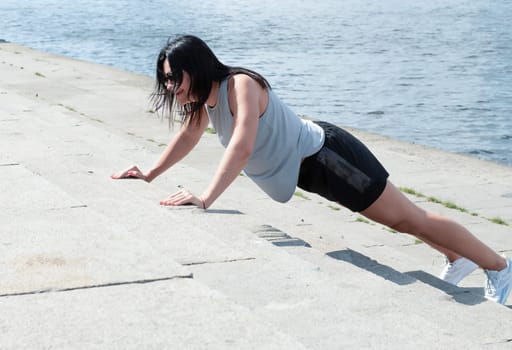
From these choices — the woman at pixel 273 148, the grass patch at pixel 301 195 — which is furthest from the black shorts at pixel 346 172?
the grass patch at pixel 301 195

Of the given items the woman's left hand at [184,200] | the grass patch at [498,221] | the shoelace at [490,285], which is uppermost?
the woman's left hand at [184,200]

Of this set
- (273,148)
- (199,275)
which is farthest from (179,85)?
(199,275)

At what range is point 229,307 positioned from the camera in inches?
119

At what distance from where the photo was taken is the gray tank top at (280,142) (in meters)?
4.23

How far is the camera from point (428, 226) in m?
4.37

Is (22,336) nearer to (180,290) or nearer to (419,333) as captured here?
(180,290)

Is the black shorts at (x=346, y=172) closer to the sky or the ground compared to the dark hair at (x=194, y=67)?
closer to the ground

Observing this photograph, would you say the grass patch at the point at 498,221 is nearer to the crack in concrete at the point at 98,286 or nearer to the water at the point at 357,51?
the crack in concrete at the point at 98,286

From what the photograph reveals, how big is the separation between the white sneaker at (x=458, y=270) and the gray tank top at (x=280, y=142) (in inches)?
36.1

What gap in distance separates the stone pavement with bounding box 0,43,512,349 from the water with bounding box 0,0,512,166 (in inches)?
269

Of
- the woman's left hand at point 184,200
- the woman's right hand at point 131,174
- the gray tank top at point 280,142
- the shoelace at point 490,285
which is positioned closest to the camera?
the gray tank top at point 280,142

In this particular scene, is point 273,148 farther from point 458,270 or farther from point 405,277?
point 458,270

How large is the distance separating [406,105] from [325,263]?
12904mm

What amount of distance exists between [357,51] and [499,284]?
878 inches
